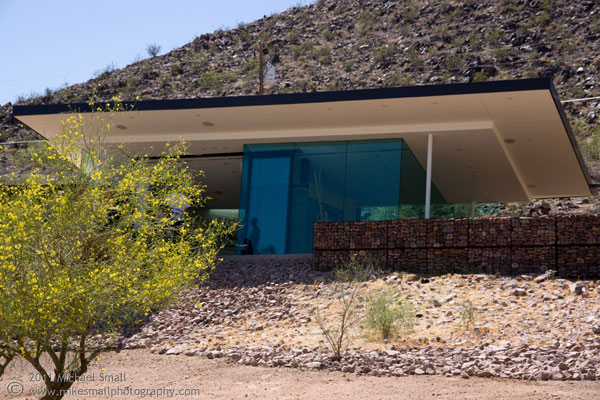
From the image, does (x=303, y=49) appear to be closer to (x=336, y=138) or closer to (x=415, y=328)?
(x=336, y=138)

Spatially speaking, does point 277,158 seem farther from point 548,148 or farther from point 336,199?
point 548,148

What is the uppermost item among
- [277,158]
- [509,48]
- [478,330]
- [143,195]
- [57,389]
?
[509,48]

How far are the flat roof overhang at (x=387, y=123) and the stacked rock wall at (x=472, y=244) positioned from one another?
124 inches

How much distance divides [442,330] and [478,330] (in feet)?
1.93

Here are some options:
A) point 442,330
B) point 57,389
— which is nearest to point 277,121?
point 442,330

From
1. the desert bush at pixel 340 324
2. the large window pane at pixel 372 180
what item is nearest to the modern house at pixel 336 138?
the large window pane at pixel 372 180

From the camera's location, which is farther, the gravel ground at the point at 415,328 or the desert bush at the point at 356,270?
the desert bush at the point at 356,270

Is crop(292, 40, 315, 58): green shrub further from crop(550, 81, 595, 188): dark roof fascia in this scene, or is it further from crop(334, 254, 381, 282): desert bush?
crop(334, 254, 381, 282): desert bush

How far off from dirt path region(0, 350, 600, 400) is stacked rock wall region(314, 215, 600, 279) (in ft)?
17.4

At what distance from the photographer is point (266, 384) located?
409 inches

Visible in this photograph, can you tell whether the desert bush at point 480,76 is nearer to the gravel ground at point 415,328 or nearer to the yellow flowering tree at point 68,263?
the gravel ground at point 415,328

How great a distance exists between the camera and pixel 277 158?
66.1ft

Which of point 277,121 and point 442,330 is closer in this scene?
point 442,330

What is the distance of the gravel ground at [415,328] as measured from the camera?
10344mm
